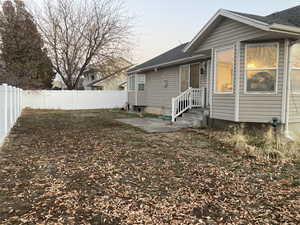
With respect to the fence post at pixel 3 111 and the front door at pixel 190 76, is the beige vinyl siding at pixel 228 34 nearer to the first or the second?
the front door at pixel 190 76

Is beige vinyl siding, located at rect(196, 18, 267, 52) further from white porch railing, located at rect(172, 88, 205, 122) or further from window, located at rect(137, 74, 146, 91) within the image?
window, located at rect(137, 74, 146, 91)

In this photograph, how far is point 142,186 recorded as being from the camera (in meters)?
3.12

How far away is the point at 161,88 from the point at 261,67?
6.92 meters

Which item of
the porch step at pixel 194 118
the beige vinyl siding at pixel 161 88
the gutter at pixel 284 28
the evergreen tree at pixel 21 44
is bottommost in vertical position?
the porch step at pixel 194 118

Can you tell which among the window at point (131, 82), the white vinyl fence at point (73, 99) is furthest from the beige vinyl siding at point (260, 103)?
the white vinyl fence at point (73, 99)

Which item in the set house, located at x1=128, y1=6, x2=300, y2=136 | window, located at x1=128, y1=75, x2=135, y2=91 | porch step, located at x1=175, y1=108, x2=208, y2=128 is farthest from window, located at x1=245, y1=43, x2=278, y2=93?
window, located at x1=128, y1=75, x2=135, y2=91

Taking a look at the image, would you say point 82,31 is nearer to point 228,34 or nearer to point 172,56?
point 172,56

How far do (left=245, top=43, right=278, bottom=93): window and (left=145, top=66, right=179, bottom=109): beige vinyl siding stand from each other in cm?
484

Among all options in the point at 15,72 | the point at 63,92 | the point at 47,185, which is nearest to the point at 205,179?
the point at 47,185

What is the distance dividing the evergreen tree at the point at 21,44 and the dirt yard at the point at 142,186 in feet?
47.7

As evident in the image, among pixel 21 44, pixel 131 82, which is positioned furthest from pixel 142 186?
pixel 21 44

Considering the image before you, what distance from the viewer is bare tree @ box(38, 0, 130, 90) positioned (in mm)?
17797

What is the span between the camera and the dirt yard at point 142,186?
2.33 meters

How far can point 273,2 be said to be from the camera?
43.0 ft
